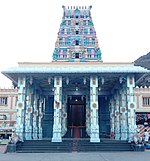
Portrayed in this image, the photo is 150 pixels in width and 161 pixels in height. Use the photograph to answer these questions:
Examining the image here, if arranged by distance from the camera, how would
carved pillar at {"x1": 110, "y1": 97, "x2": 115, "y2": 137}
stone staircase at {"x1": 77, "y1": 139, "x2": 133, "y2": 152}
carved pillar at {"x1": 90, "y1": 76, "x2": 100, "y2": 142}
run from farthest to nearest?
carved pillar at {"x1": 110, "y1": 97, "x2": 115, "y2": 137}
carved pillar at {"x1": 90, "y1": 76, "x2": 100, "y2": 142}
stone staircase at {"x1": 77, "y1": 139, "x2": 133, "y2": 152}

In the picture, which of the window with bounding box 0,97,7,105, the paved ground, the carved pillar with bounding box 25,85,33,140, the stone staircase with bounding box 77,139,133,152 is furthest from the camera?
the window with bounding box 0,97,7,105

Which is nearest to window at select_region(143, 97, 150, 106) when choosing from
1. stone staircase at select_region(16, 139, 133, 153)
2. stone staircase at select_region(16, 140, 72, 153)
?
stone staircase at select_region(16, 139, 133, 153)

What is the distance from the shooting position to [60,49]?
29.1 m

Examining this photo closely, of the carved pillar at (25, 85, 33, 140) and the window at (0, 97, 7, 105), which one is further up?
the window at (0, 97, 7, 105)

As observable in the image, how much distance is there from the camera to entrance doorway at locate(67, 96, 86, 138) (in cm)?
2445

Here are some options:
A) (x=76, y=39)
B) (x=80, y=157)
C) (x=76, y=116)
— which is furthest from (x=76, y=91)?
(x=80, y=157)

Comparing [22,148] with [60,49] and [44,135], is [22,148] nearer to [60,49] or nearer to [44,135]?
[44,135]

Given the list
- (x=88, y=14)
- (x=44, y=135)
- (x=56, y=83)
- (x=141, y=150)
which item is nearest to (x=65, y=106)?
(x=44, y=135)

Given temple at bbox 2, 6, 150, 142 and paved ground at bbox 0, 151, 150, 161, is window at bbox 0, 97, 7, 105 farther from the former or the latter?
paved ground at bbox 0, 151, 150, 161

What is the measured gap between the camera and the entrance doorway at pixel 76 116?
24447 mm

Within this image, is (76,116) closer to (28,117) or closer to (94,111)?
(28,117)

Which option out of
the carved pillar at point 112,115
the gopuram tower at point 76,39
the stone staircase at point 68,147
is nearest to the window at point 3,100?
the gopuram tower at point 76,39

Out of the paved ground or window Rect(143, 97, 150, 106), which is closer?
the paved ground

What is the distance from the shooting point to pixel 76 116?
2516 cm
